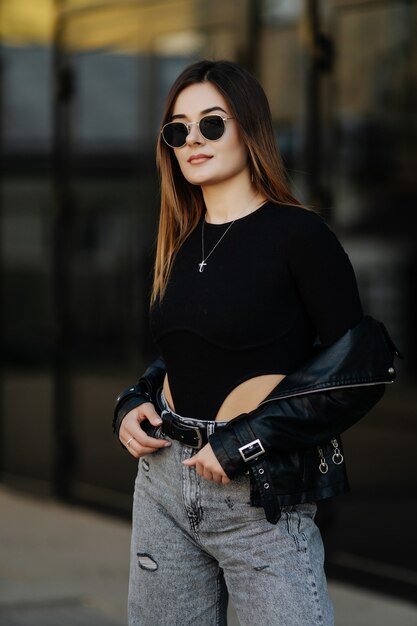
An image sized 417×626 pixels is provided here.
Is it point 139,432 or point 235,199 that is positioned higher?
point 235,199

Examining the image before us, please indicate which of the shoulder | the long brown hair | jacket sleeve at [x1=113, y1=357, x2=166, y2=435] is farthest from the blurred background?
the shoulder

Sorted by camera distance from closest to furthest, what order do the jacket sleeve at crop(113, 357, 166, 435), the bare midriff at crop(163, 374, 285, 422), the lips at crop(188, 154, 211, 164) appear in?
the bare midriff at crop(163, 374, 285, 422)
the lips at crop(188, 154, 211, 164)
the jacket sleeve at crop(113, 357, 166, 435)

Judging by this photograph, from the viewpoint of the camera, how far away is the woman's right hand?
2883 mm

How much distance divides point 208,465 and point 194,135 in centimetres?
74

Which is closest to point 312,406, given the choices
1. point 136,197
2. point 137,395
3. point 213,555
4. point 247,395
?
point 247,395

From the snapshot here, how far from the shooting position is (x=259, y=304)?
276cm

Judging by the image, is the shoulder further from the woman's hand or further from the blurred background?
the blurred background

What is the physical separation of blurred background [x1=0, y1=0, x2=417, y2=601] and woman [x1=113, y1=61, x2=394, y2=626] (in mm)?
2723

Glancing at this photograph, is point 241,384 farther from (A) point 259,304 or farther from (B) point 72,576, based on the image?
(B) point 72,576

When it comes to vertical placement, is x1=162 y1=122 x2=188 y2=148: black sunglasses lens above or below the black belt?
above

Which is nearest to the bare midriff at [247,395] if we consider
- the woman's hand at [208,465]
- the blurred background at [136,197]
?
the woman's hand at [208,465]

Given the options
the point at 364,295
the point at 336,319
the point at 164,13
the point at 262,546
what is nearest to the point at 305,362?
the point at 336,319

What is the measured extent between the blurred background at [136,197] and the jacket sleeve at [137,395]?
249 centimetres

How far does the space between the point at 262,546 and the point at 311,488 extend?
16cm
